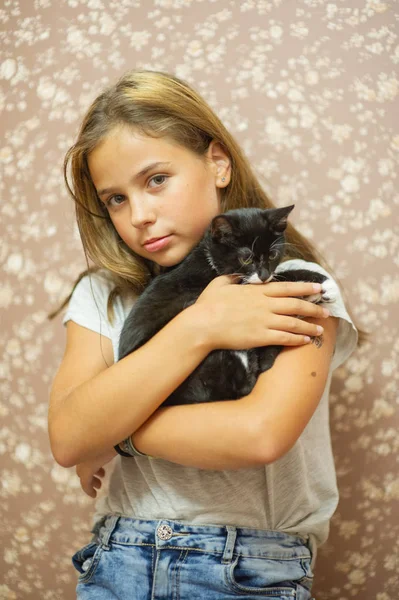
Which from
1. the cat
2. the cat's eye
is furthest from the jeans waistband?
the cat's eye

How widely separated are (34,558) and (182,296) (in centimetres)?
86

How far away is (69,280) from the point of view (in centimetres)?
150

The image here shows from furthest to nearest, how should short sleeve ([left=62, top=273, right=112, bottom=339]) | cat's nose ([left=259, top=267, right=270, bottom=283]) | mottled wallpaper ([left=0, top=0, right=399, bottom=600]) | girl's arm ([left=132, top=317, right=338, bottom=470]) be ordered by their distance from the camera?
mottled wallpaper ([left=0, top=0, right=399, bottom=600]) < short sleeve ([left=62, top=273, right=112, bottom=339]) < cat's nose ([left=259, top=267, right=270, bottom=283]) < girl's arm ([left=132, top=317, right=338, bottom=470])

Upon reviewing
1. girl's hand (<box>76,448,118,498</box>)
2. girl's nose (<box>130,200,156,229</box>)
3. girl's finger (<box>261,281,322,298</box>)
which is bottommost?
girl's hand (<box>76,448,118,498</box>)

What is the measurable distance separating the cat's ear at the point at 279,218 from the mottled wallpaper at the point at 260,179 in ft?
1.22

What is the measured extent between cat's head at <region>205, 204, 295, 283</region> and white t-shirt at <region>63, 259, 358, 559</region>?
3.7 inches

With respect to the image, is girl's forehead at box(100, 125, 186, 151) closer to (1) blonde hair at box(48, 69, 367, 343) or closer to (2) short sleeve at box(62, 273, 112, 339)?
(1) blonde hair at box(48, 69, 367, 343)

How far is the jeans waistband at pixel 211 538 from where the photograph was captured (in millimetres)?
1039

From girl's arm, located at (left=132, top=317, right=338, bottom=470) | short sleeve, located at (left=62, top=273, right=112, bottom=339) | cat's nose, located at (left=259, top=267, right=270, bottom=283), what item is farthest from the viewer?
short sleeve, located at (left=62, top=273, right=112, bottom=339)

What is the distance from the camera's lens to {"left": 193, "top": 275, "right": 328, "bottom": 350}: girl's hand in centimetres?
97

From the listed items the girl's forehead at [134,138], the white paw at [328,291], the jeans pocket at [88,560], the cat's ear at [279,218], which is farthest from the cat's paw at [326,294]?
the jeans pocket at [88,560]

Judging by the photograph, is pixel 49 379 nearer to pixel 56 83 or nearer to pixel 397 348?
pixel 56 83

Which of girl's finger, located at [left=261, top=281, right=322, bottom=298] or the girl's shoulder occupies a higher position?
the girl's shoulder

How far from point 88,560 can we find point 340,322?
0.61 metres
